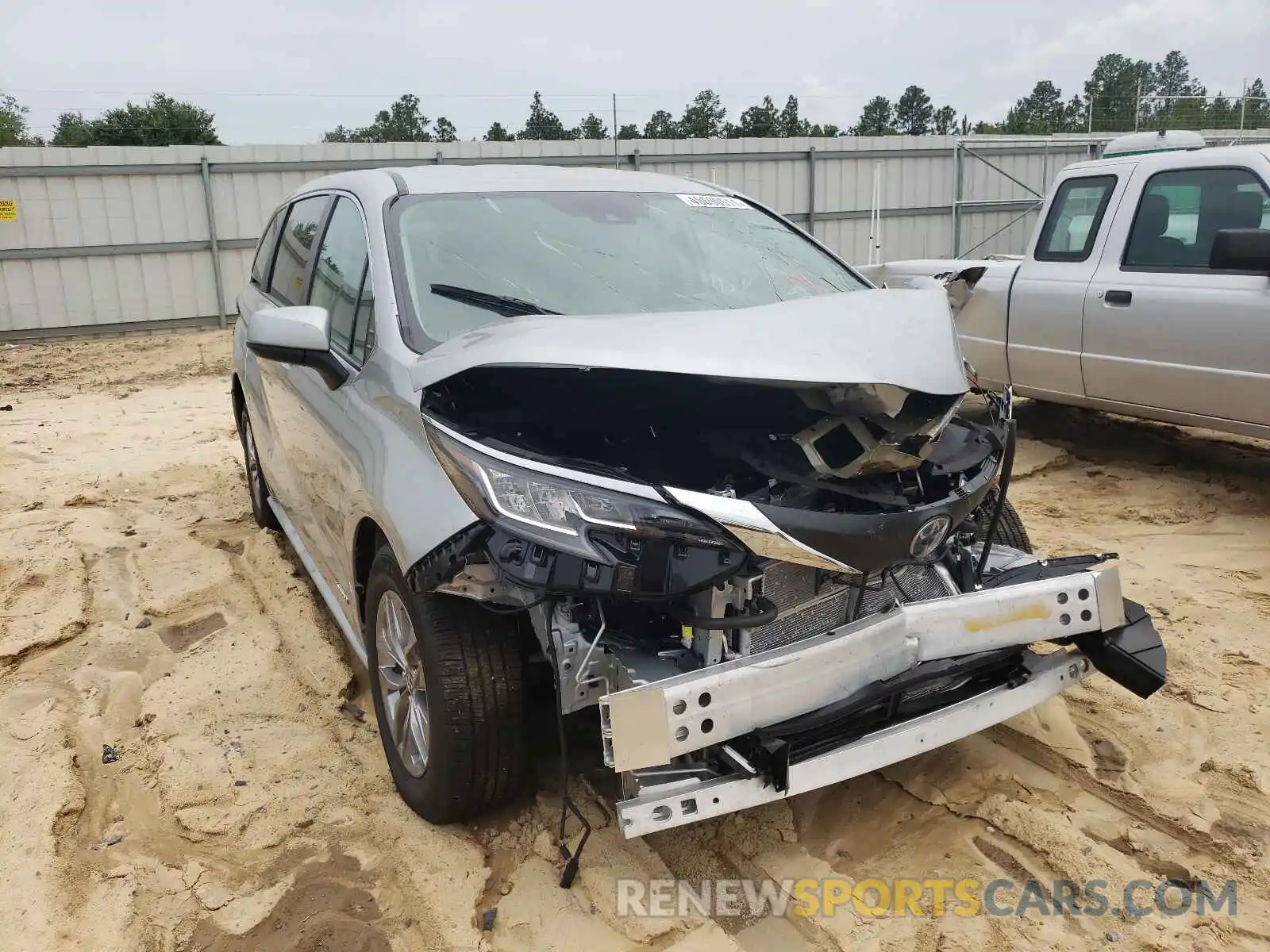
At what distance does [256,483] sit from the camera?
5395 mm

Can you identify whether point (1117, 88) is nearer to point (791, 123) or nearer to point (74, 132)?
point (791, 123)

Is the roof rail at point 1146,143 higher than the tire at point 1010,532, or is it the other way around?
the roof rail at point 1146,143

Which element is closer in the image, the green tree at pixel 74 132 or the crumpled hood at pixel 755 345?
the crumpled hood at pixel 755 345

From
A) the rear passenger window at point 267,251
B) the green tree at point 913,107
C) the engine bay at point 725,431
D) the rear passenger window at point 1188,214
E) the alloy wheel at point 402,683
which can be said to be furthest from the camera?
the green tree at point 913,107

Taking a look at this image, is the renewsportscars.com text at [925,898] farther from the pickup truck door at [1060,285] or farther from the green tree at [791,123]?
the green tree at [791,123]

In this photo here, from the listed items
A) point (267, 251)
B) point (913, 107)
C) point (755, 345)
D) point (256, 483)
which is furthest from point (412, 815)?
point (913, 107)

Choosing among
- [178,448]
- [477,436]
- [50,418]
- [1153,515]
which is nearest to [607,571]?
[477,436]

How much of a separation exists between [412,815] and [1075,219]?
536 centimetres

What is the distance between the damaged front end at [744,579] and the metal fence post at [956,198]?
15287 mm

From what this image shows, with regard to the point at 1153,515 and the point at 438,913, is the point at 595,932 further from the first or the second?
the point at 1153,515

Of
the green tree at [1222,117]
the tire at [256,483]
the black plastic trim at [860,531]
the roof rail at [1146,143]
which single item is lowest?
the tire at [256,483]

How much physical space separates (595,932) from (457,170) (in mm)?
2649

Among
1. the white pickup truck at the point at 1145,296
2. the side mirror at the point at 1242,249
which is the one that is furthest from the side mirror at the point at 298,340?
the side mirror at the point at 1242,249

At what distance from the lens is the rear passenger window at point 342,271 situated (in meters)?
3.19
